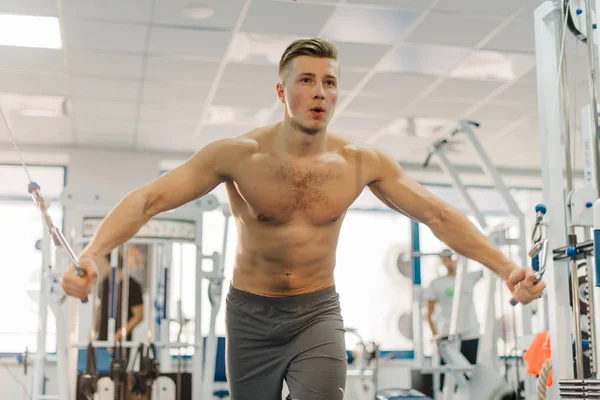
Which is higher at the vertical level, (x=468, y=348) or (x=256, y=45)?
(x=256, y=45)

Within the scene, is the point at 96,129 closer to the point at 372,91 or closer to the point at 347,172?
the point at 372,91

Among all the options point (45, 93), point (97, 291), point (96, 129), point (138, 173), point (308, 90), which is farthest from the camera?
point (138, 173)

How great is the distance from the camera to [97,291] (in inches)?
185

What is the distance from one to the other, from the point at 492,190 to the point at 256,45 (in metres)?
4.93

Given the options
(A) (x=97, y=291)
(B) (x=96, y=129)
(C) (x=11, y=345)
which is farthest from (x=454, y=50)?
(C) (x=11, y=345)

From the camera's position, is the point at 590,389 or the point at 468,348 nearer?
the point at 590,389

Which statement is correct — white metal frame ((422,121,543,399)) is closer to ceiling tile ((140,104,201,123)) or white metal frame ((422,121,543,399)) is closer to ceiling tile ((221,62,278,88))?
ceiling tile ((221,62,278,88))

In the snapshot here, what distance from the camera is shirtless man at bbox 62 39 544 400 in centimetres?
194

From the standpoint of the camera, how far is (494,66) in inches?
227

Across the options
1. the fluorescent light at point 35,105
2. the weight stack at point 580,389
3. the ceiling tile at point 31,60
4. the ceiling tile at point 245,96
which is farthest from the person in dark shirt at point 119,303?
the weight stack at point 580,389

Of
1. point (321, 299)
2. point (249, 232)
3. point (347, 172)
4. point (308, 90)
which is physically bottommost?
point (321, 299)

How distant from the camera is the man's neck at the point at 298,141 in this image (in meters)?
1.99

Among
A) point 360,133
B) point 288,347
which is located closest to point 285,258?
point 288,347

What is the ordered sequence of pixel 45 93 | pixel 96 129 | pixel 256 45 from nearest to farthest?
pixel 256 45 < pixel 45 93 < pixel 96 129
